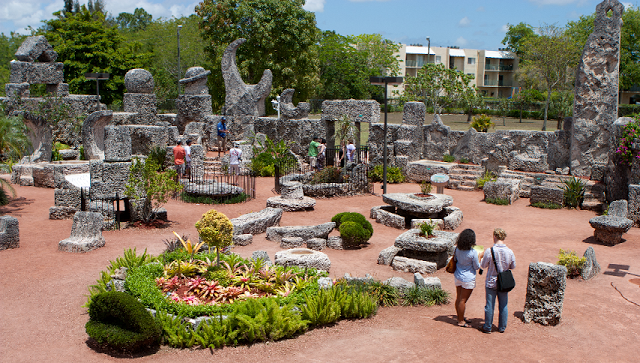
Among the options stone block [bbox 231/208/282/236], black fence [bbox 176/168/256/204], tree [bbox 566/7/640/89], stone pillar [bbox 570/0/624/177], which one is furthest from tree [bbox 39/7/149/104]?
tree [bbox 566/7/640/89]

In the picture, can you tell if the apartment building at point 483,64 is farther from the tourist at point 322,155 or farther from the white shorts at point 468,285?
the white shorts at point 468,285

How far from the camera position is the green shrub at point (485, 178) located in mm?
18672

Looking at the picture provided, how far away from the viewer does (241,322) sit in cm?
720

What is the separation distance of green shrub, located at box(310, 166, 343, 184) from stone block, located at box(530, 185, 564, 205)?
19.8ft

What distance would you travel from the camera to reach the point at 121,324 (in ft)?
22.9

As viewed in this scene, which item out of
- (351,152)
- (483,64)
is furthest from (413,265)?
(483,64)

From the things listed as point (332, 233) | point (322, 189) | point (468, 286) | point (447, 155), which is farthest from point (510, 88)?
point (468, 286)

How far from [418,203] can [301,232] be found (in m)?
3.35

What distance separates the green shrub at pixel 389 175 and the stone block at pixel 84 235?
1074 cm

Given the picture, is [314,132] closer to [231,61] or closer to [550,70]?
[231,61]

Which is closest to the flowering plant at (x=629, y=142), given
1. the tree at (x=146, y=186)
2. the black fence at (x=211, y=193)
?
the black fence at (x=211, y=193)

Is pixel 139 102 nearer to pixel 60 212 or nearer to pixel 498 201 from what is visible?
pixel 60 212

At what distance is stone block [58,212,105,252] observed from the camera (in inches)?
434

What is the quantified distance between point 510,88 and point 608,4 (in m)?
50.5
